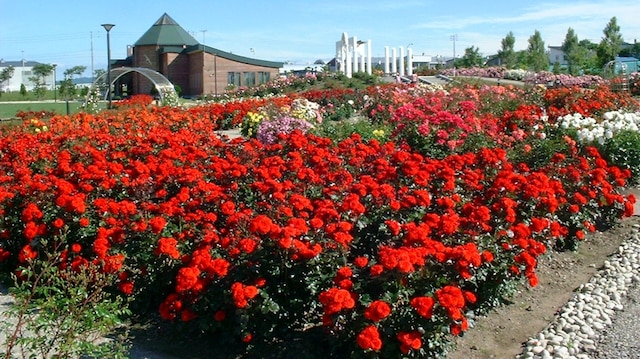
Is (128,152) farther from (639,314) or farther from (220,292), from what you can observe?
(639,314)

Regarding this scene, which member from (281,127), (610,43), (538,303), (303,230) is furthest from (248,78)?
(303,230)

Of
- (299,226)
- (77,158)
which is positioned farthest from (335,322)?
(77,158)

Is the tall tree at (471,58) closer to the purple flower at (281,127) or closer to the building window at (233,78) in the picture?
the building window at (233,78)

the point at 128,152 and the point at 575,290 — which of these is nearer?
the point at 575,290

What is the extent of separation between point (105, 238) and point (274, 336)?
4.66 ft

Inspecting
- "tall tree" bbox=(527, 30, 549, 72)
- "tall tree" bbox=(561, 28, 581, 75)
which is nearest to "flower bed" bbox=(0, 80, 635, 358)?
"tall tree" bbox=(527, 30, 549, 72)

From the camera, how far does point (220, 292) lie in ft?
13.5

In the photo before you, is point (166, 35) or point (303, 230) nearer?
point (303, 230)

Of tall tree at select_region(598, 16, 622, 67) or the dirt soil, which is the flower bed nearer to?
the dirt soil

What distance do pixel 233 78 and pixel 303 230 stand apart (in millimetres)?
43481

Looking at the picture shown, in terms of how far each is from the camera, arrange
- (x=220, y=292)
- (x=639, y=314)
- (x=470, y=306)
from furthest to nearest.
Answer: (x=639, y=314)
(x=470, y=306)
(x=220, y=292)

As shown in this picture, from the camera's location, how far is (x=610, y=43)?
180 feet

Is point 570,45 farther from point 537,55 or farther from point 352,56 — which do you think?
point 352,56

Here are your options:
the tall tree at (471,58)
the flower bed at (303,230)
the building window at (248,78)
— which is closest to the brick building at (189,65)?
the building window at (248,78)
